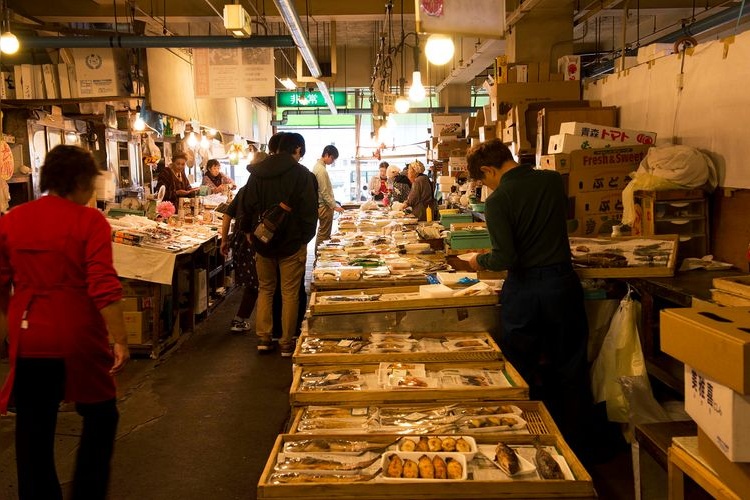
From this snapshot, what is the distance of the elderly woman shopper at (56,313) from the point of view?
2.89 meters

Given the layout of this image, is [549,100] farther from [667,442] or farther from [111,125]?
[111,125]

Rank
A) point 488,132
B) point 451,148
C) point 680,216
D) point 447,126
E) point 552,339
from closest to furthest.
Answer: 1. point 552,339
2. point 680,216
3. point 488,132
4. point 451,148
5. point 447,126

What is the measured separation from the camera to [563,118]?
6.23 m

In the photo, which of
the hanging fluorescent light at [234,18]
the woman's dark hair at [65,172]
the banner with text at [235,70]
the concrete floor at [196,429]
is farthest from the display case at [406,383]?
the banner with text at [235,70]

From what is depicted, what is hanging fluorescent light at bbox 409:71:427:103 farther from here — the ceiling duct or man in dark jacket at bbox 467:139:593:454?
man in dark jacket at bbox 467:139:593:454

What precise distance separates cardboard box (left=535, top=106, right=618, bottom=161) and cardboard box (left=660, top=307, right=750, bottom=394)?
420cm

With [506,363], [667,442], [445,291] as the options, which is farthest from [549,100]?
[667,442]

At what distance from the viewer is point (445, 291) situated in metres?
4.19

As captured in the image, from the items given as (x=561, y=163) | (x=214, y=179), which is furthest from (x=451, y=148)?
(x=561, y=163)

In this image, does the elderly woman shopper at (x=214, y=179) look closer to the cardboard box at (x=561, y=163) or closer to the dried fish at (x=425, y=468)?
the cardboard box at (x=561, y=163)

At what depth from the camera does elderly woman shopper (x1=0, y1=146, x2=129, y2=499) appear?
2.89 m

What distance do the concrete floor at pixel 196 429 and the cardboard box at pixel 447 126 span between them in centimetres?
730

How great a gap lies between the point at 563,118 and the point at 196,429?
4239mm

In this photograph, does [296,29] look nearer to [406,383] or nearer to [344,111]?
[406,383]
